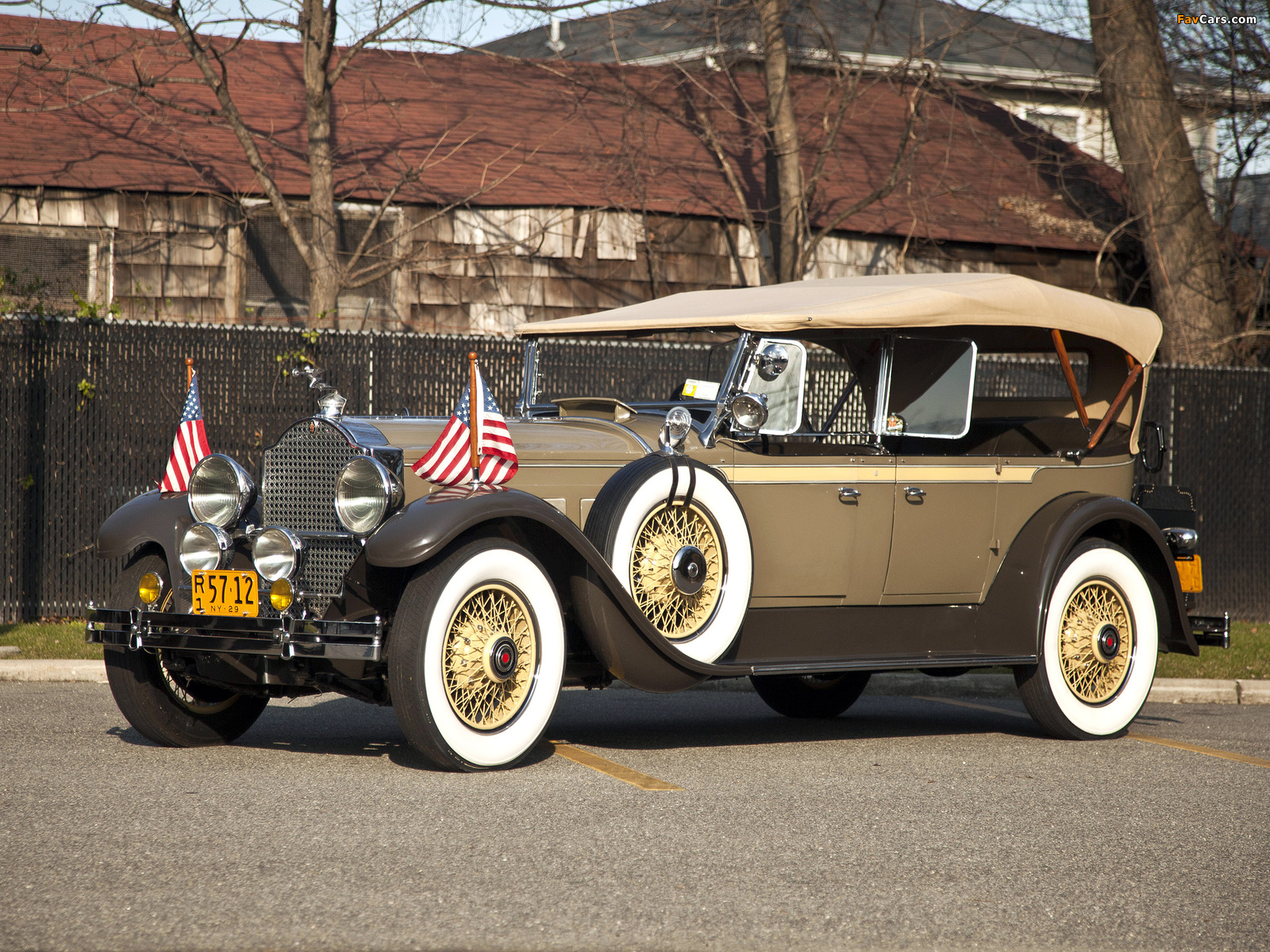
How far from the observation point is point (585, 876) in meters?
3.99

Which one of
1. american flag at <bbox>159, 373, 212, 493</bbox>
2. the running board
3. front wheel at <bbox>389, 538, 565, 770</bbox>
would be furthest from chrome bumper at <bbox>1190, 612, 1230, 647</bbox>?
american flag at <bbox>159, 373, 212, 493</bbox>

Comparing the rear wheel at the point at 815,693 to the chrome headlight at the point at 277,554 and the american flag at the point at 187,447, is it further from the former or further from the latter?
the american flag at the point at 187,447

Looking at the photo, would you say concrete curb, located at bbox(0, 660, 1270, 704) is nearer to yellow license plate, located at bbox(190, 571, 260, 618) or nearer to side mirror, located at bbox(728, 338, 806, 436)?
side mirror, located at bbox(728, 338, 806, 436)

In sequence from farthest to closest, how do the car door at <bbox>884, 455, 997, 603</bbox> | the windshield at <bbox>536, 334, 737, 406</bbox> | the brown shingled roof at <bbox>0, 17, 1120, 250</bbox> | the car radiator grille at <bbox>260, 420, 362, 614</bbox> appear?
the brown shingled roof at <bbox>0, 17, 1120, 250</bbox>, the windshield at <bbox>536, 334, 737, 406</bbox>, the car door at <bbox>884, 455, 997, 603</bbox>, the car radiator grille at <bbox>260, 420, 362, 614</bbox>

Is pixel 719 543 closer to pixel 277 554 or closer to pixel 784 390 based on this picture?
pixel 784 390

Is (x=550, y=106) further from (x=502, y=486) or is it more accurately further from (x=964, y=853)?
(x=964, y=853)

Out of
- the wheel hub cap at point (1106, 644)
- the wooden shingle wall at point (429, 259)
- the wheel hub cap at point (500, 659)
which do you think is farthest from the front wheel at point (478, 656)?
the wooden shingle wall at point (429, 259)

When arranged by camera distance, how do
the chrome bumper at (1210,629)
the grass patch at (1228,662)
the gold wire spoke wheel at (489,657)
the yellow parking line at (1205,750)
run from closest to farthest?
the gold wire spoke wheel at (489,657)
the yellow parking line at (1205,750)
the chrome bumper at (1210,629)
the grass patch at (1228,662)

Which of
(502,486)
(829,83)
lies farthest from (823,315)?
(829,83)

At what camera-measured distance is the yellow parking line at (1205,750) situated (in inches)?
251

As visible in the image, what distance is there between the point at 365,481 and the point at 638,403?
1726 millimetres

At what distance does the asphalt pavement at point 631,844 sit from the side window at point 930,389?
1469 millimetres

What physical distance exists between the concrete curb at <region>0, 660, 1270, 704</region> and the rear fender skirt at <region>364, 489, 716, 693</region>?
2.85 metres

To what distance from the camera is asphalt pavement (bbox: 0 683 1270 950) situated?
3572mm
